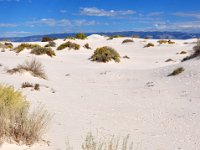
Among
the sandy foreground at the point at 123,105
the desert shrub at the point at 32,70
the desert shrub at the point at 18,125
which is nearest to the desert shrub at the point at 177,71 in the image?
the sandy foreground at the point at 123,105

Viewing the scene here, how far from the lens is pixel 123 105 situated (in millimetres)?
12734

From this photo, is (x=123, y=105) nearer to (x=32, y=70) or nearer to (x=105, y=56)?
(x=32, y=70)

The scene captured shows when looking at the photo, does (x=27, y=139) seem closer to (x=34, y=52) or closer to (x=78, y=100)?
(x=78, y=100)

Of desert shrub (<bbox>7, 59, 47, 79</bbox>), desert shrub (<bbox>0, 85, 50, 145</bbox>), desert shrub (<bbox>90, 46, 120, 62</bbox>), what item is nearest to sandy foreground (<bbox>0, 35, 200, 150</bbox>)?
desert shrub (<bbox>0, 85, 50, 145</bbox>)

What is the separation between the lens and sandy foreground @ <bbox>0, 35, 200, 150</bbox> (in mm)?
Answer: 8398

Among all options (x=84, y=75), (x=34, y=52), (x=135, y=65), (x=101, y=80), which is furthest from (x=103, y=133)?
(x=34, y=52)

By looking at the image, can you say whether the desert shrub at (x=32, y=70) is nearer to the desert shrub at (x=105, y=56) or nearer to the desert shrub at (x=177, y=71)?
the desert shrub at (x=177, y=71)

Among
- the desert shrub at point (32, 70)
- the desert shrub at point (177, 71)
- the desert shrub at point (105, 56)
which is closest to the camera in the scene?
the desert shrub at point (177, 71)

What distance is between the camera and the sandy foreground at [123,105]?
8.40 m

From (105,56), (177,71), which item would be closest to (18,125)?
(177,71)

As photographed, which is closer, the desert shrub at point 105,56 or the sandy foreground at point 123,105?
the sandy foreground at point 123,105

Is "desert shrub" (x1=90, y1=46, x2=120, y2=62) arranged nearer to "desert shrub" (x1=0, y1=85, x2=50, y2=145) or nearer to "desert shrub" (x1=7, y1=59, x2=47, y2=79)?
"desert shrub" (x1=7, y1=59, x2=47, y2=79)

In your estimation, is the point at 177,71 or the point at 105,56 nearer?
Result: the point at 177,71

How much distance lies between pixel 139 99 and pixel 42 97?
3302 millimetres
